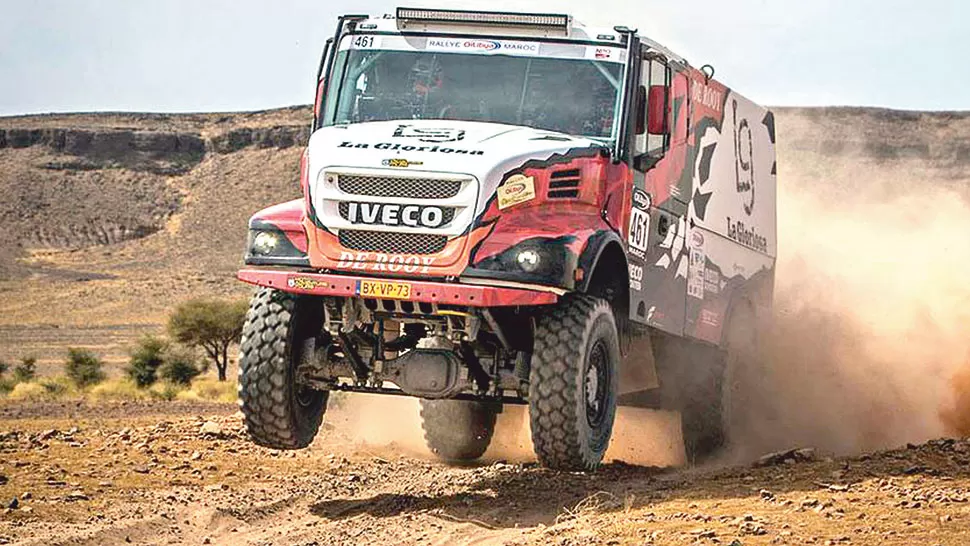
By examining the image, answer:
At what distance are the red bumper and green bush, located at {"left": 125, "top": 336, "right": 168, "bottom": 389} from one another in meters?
25.4

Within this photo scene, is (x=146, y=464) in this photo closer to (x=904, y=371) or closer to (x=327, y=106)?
(x=327, y=106)

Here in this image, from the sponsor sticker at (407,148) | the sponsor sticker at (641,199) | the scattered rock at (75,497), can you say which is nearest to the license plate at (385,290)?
the sponsor sticker at (407,148)

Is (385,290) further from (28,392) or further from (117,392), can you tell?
(28,392)

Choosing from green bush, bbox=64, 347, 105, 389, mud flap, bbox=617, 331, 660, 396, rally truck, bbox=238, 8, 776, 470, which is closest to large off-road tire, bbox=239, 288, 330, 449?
rally truck, bbox=238, 8, 776, 470

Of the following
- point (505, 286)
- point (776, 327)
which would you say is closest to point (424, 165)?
point (505, 286)

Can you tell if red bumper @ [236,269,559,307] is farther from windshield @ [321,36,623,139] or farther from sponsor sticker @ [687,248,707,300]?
sponsor sticker @ [687,248,707,300]

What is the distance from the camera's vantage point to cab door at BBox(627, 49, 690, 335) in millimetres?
12008

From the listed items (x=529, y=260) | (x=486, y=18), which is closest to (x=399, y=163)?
(x=529, y=260)

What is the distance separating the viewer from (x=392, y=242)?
1086cm

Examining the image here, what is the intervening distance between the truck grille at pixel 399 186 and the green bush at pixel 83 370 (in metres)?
24.0

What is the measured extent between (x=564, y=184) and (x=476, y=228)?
0.84 metres

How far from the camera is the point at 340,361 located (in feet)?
37.4

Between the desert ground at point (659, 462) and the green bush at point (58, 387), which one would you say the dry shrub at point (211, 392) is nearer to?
the green bush at point (58, 387)

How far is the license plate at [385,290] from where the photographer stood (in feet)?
34.7
